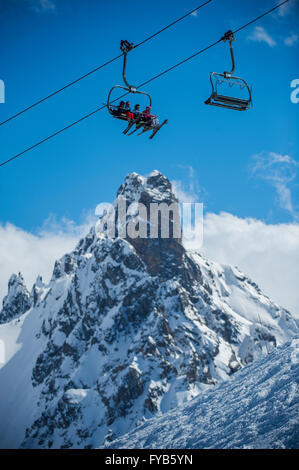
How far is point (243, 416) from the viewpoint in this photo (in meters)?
20.8

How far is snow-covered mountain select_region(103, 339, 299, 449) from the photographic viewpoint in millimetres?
18312

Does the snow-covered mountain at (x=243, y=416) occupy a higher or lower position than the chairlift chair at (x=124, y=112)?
lower

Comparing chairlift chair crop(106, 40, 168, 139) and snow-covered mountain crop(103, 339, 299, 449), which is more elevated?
chairlift chair crop(106, 40, 168, 139)

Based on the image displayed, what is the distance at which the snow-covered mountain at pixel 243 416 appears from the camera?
1831 centimetres

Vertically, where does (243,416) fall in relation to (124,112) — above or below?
below

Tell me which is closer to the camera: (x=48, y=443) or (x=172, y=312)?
(x=48, y=443)

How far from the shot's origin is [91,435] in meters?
163

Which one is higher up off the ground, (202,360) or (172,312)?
(172,312)
